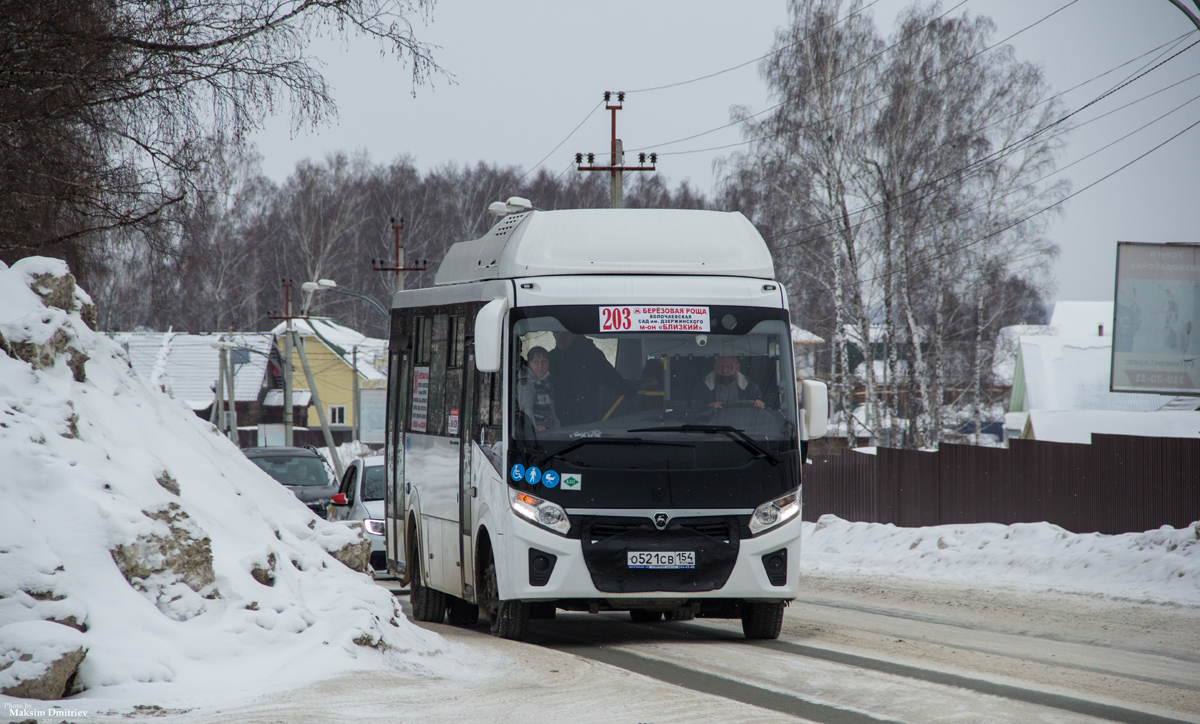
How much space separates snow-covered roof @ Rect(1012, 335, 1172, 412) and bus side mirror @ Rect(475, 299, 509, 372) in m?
51.9

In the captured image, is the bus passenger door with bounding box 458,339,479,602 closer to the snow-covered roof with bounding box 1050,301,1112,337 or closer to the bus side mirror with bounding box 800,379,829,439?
the bus side mirror with bounding box 800,379,829,439

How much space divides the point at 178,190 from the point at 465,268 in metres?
2.83

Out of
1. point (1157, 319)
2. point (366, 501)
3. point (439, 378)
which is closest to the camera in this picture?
point (439, 378)

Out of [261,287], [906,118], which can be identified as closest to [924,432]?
[906,118]

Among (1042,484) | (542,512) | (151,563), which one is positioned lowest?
(1042,484)

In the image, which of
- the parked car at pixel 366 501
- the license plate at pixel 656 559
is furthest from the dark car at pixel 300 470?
the license plate at pixel 656 559

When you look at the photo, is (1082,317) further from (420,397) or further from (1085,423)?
Answer: (420,397)

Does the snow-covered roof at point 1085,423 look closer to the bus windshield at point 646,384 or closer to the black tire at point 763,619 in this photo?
the black tire at point 763,619

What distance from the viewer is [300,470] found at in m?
21.8

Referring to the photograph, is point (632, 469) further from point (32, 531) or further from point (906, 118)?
point (906, 118)

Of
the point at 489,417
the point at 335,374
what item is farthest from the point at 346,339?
the point at 489,417

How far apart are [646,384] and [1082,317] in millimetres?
78277

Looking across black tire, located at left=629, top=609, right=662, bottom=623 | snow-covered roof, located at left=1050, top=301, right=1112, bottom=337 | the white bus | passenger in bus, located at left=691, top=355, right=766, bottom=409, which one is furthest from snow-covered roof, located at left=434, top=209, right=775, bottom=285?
snow-covered roof, located at left=1050, top=301, right=1112, bottom=337

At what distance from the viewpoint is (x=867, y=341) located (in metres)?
37.7
